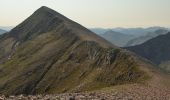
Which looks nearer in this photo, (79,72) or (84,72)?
(84,72)

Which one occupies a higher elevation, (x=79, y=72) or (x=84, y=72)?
(x=84, y=72)

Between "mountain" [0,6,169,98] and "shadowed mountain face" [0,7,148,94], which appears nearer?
"mountain" [0,6,169,98]

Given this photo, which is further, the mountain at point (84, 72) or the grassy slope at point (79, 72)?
the grassy slope at point (79, 72)

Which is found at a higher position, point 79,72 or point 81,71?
point 81,71

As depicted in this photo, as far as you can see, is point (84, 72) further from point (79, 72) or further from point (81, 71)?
point (79, 72)

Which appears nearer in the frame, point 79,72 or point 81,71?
point 81,71

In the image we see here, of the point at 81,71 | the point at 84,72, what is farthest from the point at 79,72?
the point at 84,72

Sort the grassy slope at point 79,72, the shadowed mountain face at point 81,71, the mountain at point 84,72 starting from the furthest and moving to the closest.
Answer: the grassy slope at point 79,72 < the shadowed mountain face at point 81,71 < the mountain at point 84,72

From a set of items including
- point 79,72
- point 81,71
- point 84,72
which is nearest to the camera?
point 84,72

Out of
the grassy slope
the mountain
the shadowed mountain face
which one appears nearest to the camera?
the mountain

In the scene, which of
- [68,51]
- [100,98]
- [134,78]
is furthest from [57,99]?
[68,51]

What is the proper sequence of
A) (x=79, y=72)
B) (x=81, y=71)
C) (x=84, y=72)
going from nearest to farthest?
(x=84, y=72) → (x=81, y=71) → (x=79, y=72)

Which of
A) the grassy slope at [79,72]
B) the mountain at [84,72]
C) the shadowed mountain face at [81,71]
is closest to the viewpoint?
the mountain at [84,72]

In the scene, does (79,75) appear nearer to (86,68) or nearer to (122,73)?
(86,68)
